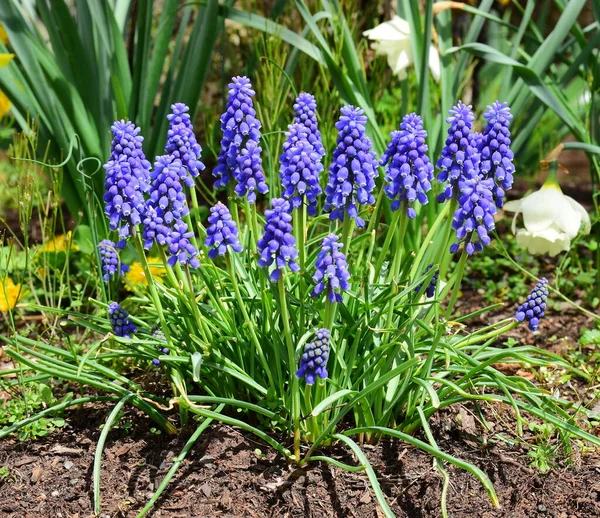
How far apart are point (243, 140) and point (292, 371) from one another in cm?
71

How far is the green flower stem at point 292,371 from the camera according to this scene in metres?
2.05

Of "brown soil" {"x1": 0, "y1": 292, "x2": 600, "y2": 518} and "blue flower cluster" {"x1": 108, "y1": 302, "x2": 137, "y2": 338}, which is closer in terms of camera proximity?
"brown soil" {"x1": 0, "y1": 292, "x2": 600, "y2": 518}

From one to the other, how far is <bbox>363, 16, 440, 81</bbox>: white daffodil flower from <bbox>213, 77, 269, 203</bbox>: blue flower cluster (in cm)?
142

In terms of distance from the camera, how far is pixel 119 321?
2.35m

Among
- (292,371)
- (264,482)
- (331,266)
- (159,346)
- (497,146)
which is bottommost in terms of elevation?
(264,482)

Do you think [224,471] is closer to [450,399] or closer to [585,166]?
[450,399]

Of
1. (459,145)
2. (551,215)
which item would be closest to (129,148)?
(459,145)

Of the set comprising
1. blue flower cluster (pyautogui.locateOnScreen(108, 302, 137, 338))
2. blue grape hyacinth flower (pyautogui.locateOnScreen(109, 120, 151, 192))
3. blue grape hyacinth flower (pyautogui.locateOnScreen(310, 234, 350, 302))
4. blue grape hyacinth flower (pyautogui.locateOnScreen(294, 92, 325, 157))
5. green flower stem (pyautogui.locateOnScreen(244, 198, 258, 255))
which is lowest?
blue flower cluster (pyautogui.locateOnScreen(108, 302, 137, 338))

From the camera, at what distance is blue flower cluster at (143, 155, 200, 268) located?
2.04 m

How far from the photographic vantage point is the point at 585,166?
5859 mm

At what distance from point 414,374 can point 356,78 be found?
1633 mm

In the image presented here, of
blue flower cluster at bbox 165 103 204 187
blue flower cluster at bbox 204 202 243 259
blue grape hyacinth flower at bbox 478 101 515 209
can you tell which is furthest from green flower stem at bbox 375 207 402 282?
blue flower cluster at bbox 165 103 204 187

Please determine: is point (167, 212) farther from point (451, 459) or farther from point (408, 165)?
point (451, 459)

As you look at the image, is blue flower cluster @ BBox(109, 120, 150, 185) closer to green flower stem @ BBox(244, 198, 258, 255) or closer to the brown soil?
green flower stem @ BBox(244, 198, 258, 255)
